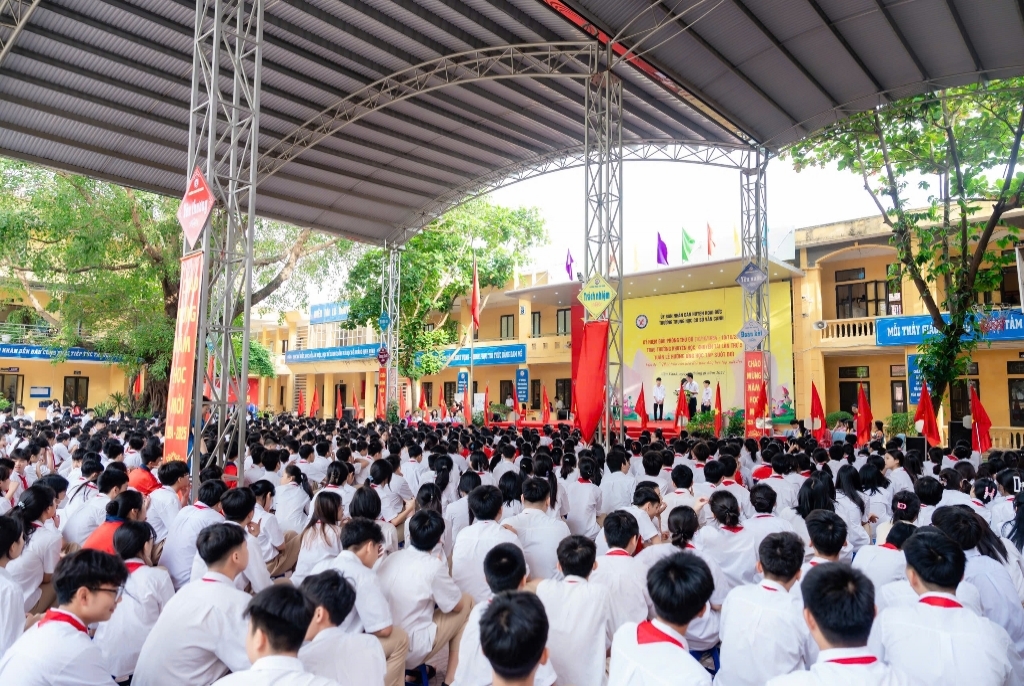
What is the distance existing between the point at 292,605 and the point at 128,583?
4.40ft

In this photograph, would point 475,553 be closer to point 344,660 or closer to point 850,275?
point 344,660

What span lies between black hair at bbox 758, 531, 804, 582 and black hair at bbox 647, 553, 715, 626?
61 centimetres

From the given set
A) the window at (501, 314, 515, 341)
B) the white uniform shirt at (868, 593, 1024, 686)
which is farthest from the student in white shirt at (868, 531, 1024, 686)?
the window at (501, 314, 515, 341)

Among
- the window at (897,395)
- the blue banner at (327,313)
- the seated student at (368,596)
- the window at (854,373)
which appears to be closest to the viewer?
the seated student at (368,596)

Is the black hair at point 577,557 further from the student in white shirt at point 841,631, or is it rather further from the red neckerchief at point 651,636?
the student in white shirt at point 841,631

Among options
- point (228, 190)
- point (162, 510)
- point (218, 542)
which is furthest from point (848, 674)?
point (228, 190)

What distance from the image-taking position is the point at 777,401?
16.2 meters

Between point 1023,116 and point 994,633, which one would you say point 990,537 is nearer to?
point 994,633

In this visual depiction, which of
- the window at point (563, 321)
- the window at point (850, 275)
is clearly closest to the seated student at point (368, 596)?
the window at point (850, 275)

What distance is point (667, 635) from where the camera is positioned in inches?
84.0

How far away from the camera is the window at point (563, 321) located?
74.2ft

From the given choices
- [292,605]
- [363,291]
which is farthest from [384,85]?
[292,605]

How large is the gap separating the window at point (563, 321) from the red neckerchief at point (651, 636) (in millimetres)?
20413

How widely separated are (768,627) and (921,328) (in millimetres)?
14054
